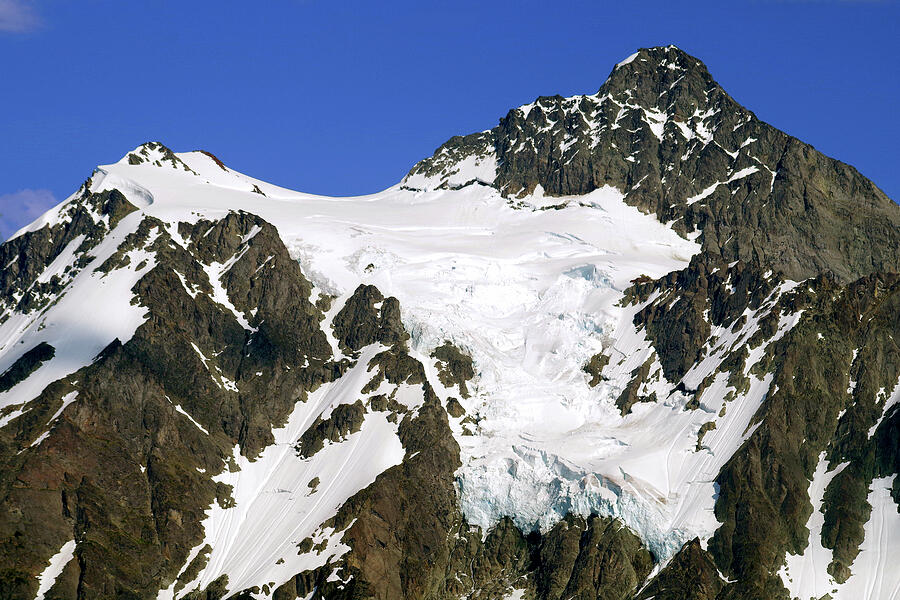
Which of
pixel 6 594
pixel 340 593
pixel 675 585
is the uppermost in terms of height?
pixel 675 585

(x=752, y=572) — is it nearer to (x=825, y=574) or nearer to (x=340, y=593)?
(x=825, y=574)

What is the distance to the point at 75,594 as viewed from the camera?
19925 cm

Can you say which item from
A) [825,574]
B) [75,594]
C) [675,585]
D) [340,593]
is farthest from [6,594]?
[825,574]

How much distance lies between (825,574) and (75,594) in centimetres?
10920

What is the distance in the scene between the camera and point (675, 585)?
198 metres

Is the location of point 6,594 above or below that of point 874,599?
below

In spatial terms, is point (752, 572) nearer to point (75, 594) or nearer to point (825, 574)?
point (825, 574)

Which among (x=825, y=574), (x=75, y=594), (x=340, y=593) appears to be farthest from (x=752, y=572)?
(x=75, y=594)

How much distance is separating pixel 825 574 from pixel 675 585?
22202mm

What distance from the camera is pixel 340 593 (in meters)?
200

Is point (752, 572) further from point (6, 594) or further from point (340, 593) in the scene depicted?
point (6, 594)

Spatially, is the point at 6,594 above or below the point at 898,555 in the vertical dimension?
below

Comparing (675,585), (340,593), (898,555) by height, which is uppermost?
(898,555)

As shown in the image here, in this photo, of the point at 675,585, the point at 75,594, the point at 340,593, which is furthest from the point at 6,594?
the point at 675,585
